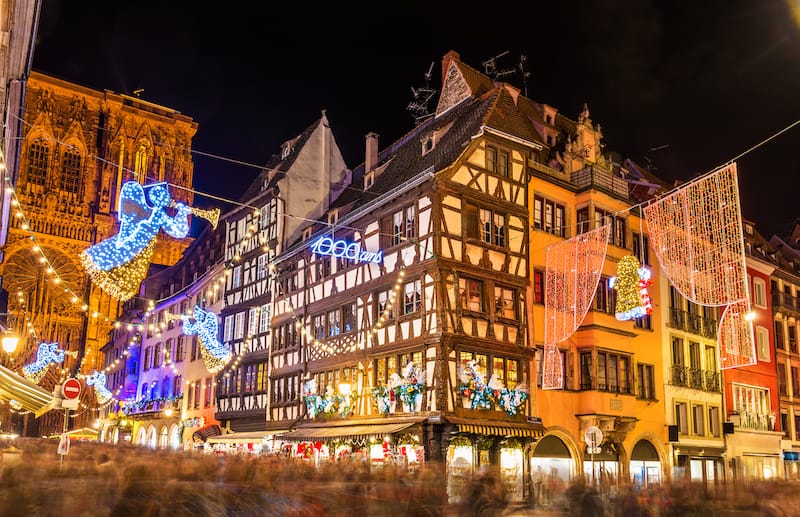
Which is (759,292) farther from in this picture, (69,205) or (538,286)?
(69,205)

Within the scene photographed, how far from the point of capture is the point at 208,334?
32344 mm

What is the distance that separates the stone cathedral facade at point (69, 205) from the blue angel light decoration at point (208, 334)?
31.9 metres

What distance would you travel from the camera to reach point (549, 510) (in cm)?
721

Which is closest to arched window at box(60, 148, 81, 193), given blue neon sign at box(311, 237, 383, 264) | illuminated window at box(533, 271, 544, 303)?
blue neon sign at box(311, 237, 383, 264)

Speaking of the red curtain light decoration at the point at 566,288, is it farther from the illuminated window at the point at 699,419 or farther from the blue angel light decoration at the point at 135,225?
the blue angel light decoration at the point at 135,225

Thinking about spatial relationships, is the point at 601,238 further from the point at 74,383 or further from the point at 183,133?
the point at 183,133

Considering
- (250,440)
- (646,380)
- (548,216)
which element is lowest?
(250,440)

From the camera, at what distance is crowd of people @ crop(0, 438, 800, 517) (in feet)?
14.7

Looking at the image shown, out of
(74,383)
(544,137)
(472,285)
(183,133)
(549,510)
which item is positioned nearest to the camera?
(549,510)

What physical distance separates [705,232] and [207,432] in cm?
2671

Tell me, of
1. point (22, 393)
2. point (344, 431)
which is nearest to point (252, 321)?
point (344, 431)

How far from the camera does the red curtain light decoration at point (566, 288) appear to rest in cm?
2631

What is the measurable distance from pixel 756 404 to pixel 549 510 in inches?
1290

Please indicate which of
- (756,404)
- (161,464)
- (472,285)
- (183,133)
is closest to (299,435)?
(472,285)
